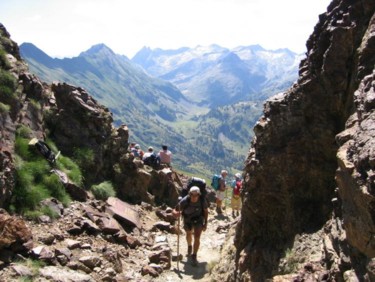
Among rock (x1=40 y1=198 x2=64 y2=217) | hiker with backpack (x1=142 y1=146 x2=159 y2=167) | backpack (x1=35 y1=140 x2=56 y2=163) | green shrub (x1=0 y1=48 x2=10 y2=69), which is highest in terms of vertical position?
green shrub (x1=0 y1=48 x2=10 y2=69)

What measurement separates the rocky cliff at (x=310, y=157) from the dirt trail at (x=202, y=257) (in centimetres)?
365

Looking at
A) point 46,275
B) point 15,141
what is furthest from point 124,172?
point 46,275

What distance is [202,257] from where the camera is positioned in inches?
774

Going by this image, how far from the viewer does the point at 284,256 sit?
10.8 meters

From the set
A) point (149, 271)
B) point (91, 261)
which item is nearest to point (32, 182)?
point (91, 261)

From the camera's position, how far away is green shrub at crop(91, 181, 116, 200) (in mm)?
22786

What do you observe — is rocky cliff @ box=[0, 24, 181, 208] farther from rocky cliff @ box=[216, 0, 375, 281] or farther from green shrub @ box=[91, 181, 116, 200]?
rocky cliff @ box=[216, 0, 375, 281]

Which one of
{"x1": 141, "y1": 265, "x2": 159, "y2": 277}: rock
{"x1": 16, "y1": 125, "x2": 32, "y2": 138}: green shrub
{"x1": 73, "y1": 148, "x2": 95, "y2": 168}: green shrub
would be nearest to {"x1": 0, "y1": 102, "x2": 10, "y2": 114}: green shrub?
{"x1": 16, "y1": 125, "x2": 32, "y2": 138}: green shrub

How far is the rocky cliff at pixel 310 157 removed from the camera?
9.02m

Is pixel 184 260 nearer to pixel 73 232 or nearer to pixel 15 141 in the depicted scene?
pixel 73 232

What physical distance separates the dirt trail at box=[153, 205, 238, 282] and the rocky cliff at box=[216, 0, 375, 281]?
3652 millimetres

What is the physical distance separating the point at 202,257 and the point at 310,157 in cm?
1004

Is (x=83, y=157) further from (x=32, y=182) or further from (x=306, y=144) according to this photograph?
(x=306, y=144)

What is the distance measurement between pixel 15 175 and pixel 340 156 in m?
12.8
